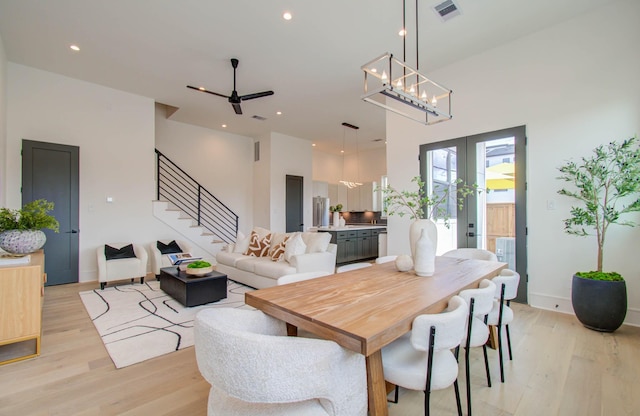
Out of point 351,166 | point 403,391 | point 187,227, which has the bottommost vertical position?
point 403,391

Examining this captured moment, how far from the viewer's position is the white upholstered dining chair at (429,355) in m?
1.32

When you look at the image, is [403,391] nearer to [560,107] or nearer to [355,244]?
[560,107]

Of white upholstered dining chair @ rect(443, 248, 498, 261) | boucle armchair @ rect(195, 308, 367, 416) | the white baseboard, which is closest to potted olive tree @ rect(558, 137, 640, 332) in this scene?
the white baseboard

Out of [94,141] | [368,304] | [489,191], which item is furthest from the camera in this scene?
[94,141]

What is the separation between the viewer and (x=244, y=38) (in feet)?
12.8

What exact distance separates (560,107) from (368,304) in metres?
3.91

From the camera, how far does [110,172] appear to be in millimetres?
5480

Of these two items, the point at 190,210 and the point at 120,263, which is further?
the point at 190,210

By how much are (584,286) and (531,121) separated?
214cm

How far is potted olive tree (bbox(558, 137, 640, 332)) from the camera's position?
2887 mm

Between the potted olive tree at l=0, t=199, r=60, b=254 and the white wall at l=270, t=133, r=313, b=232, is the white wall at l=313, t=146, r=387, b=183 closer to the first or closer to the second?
the white wall at l=270, t=133, r=313, b=232

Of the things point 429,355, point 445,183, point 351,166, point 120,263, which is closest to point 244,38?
point 445,183

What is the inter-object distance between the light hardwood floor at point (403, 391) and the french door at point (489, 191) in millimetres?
1403

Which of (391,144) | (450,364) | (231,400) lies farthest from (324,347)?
(391,144)
